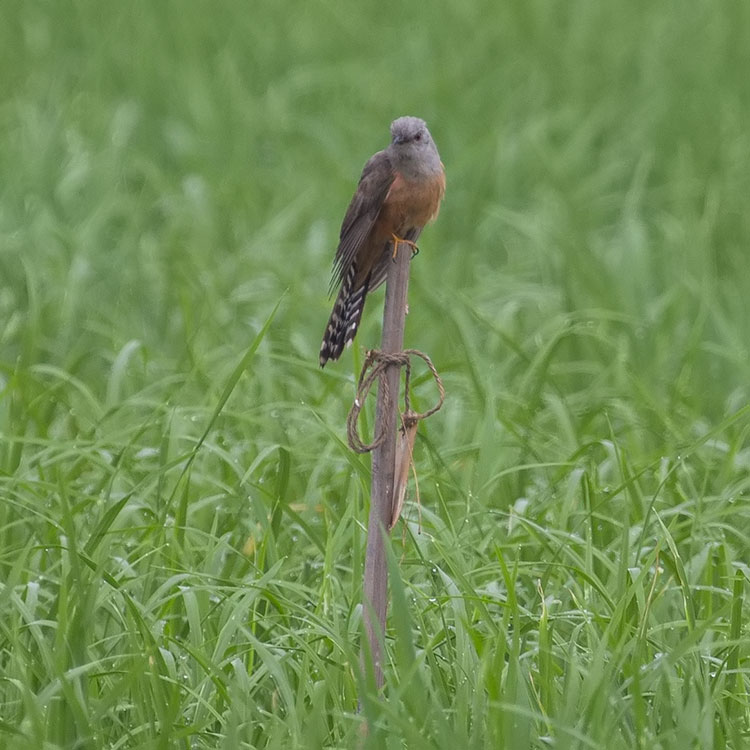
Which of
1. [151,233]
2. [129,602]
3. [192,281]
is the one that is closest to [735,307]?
[192,281]

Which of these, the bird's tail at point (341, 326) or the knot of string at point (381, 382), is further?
Result: the bird's tail at point (341, 326)

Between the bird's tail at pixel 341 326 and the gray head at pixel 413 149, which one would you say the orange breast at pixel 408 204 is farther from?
the bird's tail at pixel 341 326

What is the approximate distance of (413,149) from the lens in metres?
3.20

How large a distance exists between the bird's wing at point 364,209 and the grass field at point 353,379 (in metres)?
0.36

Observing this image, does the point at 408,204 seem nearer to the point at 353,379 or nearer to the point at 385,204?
the point at 385,204

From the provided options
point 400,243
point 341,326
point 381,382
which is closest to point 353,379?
point 341,326

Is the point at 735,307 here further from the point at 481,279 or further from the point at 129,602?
the point at 129,602

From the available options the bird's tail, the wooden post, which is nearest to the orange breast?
the bird's tail

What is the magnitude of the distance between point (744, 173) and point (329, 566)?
4791mm

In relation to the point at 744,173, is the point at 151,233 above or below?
below

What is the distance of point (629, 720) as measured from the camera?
265 centimetres

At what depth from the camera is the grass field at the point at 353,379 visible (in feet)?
8.76

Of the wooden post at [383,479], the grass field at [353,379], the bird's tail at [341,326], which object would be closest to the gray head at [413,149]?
the bird's tail at [341,326]

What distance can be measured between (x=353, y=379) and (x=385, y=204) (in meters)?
1.14
